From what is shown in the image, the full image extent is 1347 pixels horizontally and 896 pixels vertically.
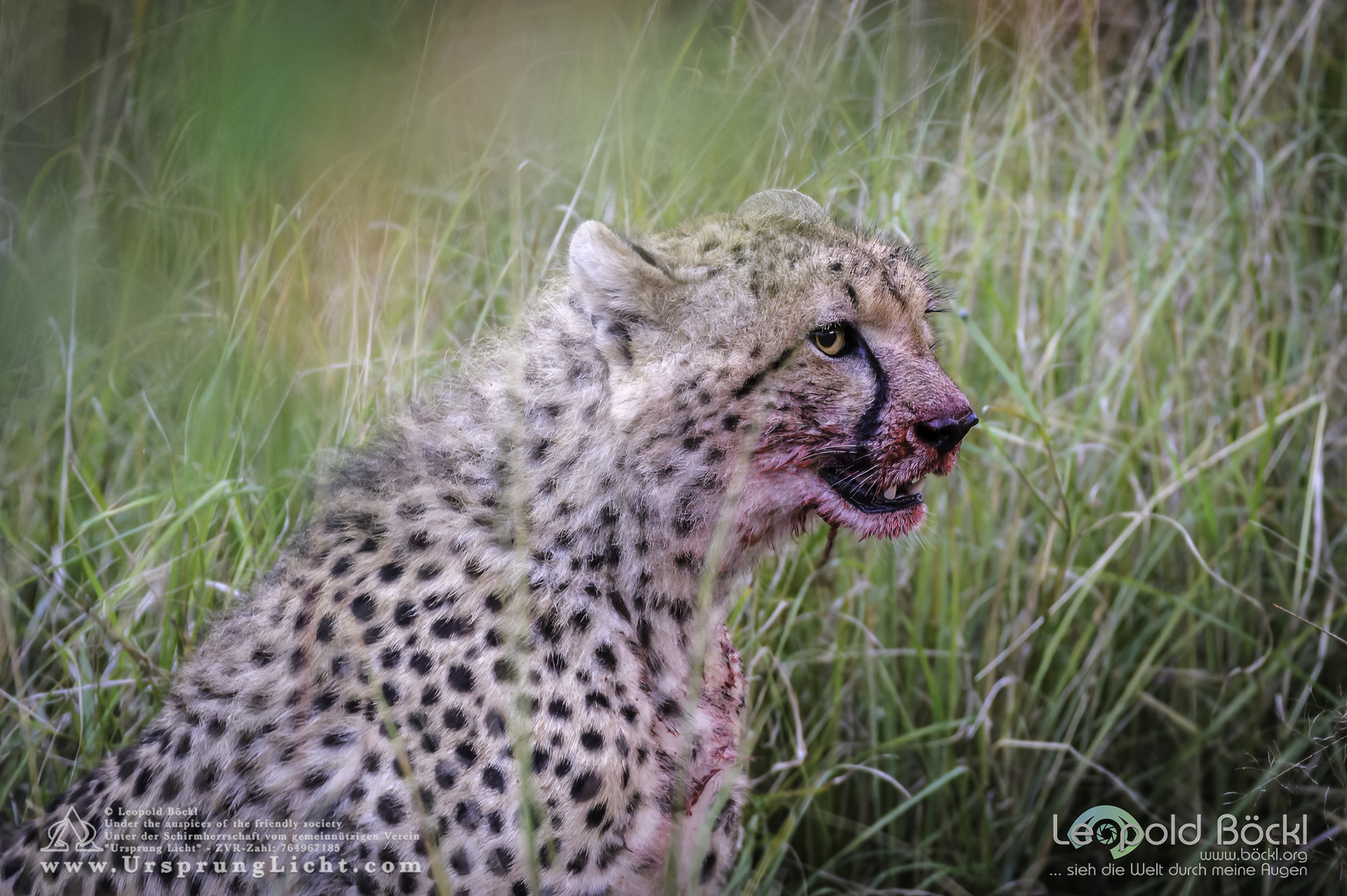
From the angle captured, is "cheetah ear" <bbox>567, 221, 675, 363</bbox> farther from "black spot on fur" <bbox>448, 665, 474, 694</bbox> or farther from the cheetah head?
"black spot on fur" <bbox>448, 665, 474, 694</bbox>

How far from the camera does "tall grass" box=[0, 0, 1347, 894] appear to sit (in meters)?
2.26

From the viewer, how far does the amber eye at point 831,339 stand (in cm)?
184

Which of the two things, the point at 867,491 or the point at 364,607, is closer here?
the point at 364,607

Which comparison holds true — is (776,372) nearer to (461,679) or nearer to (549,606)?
(549,606)

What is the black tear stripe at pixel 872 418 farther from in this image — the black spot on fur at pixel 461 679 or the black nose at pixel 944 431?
the black spot on fur at pixel 461 679

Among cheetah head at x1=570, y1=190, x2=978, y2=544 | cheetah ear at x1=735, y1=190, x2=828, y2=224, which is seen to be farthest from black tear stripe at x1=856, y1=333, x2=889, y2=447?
cheetah ear at x1=735, y1=190, x2=828, y2=224

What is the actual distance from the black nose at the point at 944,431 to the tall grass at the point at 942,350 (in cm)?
59

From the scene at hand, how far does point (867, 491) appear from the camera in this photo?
1.88 metres

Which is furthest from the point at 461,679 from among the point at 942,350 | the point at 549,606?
the point at 942,350

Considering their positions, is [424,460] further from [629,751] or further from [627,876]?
[627,876]

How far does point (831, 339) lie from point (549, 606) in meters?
0.67

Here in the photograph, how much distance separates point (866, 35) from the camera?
278cm

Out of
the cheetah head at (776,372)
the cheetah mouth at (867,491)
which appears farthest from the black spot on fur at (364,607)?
the cheetah mouth at (867,491)

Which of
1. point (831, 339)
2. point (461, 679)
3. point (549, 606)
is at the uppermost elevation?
point (831, 339)
